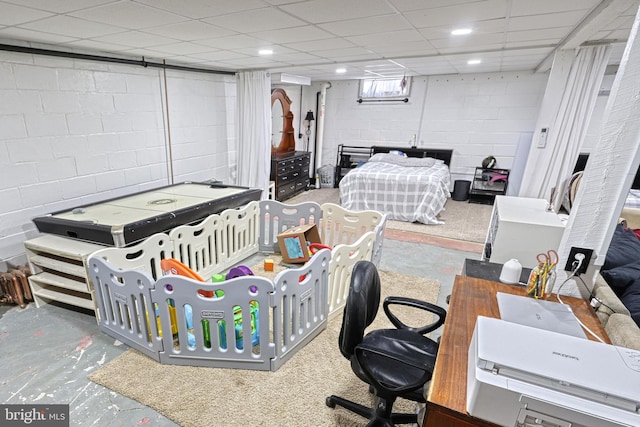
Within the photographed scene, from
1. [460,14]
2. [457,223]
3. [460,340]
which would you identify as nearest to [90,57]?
[460,14]

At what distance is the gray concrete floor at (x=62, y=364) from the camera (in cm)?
162

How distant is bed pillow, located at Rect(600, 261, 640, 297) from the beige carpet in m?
2.15

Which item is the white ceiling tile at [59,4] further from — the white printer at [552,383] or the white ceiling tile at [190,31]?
the white printer at [552,383]

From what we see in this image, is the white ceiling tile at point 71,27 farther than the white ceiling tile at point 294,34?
No

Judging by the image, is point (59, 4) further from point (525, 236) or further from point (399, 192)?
point (399, 192)

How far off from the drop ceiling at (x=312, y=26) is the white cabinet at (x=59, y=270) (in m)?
1.47

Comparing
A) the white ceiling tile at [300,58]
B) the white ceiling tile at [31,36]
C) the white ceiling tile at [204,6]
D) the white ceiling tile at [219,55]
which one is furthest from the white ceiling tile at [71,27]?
the white ceiling tile at [300,58]

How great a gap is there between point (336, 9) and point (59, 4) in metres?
1.50

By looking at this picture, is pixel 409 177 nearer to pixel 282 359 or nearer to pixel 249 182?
pixel 249 182

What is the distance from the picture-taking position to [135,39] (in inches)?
101

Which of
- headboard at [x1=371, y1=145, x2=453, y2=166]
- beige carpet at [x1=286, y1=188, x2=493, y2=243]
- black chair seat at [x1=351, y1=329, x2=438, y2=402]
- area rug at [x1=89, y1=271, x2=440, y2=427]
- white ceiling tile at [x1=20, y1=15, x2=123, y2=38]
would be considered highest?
white ceiling tile at [x1=20, y1=15, x2=123, y2=38]

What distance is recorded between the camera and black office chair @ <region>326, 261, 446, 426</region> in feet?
4.33

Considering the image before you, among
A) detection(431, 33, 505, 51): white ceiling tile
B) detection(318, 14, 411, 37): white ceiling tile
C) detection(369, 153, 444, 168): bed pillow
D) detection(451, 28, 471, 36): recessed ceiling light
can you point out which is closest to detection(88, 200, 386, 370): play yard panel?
detection(318, 14, 411, 37): white ceiling tile

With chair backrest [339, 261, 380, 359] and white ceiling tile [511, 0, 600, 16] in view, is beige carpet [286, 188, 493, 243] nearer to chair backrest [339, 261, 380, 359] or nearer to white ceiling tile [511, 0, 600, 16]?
white ceiling tile [511, 0, 600, 16]
